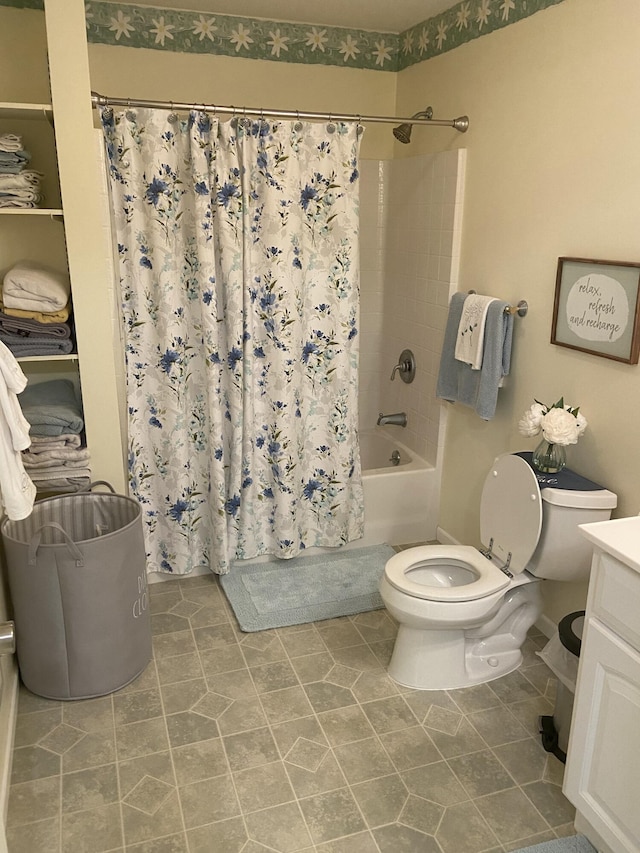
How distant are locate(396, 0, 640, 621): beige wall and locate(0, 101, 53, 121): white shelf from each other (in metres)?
1.62

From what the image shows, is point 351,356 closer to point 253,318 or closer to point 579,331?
point 253,318

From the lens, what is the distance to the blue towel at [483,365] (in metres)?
2.64

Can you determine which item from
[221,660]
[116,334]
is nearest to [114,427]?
[116,334]

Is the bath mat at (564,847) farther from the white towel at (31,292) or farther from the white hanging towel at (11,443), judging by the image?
the white towel at (31,292)

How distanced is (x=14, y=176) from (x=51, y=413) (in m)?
0.80

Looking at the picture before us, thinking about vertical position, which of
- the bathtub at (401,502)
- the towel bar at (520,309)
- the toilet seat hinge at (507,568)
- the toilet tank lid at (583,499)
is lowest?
the bathtub at (401,502)

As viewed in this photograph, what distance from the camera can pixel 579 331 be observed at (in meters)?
2.30

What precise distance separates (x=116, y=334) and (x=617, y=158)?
1849 millimetres

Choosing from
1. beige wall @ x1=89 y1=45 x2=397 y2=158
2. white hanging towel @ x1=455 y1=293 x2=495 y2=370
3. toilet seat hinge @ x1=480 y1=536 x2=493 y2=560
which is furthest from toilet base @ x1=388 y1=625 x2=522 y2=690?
beige wall @ x1=89 y1=45 x2=397 y2=158

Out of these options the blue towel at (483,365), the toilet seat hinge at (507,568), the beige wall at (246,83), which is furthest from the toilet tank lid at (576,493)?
the beige wall at (246,83)

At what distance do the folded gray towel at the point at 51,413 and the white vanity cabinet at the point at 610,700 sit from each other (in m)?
1.73

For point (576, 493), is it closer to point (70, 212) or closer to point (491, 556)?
point (491, 556)

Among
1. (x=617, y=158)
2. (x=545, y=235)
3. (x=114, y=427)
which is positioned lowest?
(x=114, y=427)

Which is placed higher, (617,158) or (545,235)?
(617,158)
